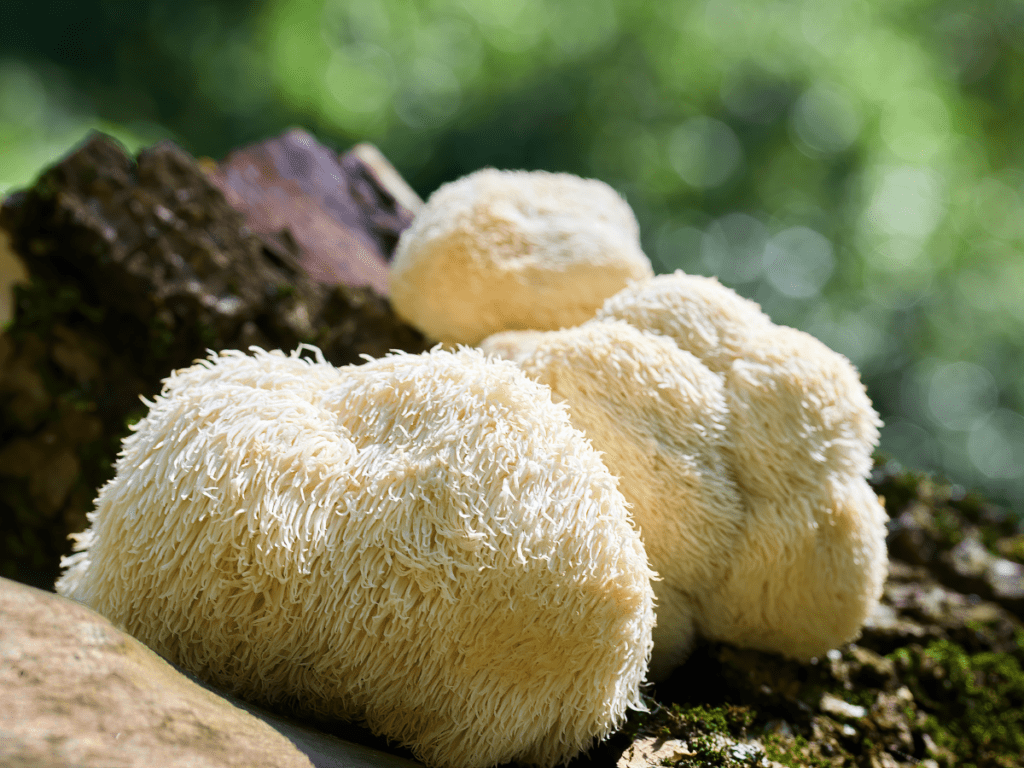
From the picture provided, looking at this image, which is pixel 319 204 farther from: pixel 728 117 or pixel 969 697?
pixel 728 117

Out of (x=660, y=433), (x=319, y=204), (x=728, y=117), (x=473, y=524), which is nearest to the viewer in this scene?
(x=473, y=524)

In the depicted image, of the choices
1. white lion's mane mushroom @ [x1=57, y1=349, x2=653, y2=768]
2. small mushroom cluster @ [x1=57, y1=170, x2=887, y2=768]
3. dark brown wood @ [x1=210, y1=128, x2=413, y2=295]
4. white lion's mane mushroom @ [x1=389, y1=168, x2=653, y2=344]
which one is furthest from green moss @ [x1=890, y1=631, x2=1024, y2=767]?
dark brown wood @ [x1=210, y1=128, x2=413, y2=295]

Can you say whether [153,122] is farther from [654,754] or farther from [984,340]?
[984,340]

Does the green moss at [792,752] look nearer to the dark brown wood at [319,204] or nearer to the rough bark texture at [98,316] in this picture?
the rough bark texture at [98,316]

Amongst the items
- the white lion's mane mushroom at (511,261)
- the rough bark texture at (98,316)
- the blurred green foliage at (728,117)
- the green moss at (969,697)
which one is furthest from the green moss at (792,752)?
the blurred green foliage at (728,117)

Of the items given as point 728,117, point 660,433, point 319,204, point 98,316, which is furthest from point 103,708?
point 728,117

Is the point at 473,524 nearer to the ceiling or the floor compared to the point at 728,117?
nearer to the floor

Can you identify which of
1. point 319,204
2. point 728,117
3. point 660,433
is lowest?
point 660,433
